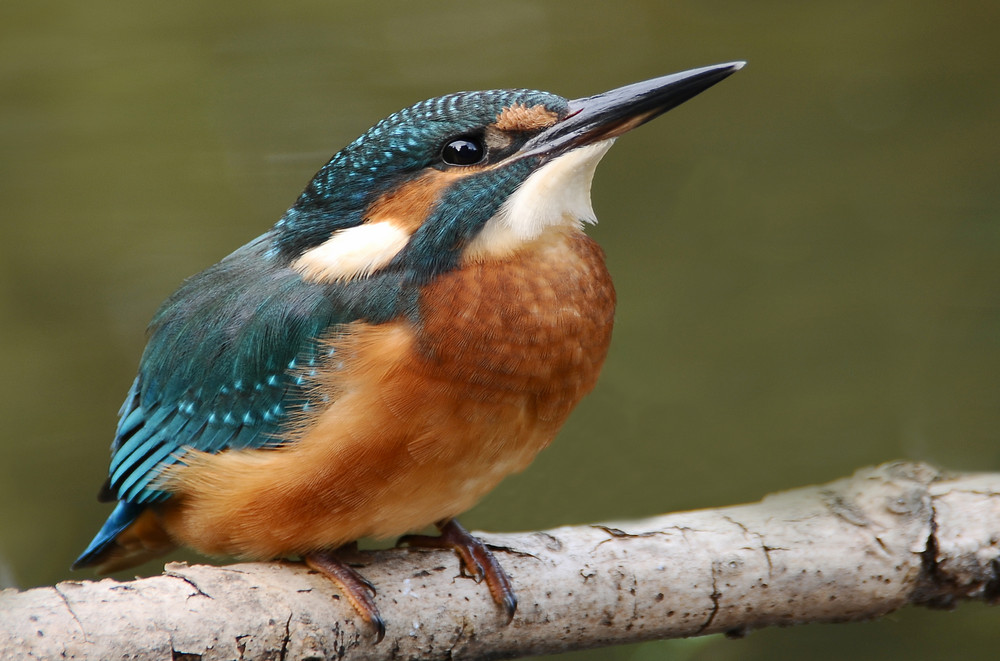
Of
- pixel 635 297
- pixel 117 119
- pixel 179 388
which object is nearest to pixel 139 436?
pixel 179 388

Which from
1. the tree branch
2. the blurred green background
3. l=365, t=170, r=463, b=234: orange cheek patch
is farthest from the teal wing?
the blurred green background

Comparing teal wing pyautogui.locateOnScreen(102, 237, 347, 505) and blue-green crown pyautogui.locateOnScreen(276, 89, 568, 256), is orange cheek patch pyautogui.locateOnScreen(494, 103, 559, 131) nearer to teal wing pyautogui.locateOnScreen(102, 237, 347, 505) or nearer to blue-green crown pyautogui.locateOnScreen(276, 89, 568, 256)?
blue-green crown pyautogui.locateOnScreen(276, 89, 568, 256)

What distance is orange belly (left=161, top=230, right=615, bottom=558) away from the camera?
2107 millimetres

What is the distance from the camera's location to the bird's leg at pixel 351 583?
2166mm

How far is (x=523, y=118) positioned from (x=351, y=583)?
1.12 metres

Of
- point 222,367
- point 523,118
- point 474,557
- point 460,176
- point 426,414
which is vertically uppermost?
point 523,118

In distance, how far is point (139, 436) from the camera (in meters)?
2.47

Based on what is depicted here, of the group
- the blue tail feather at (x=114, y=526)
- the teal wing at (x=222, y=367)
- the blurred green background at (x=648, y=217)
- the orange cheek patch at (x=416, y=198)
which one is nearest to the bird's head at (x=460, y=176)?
the orange cheek patch at (x=416, y=198)

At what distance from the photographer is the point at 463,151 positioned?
86.1 inches

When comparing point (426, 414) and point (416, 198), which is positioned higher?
point (416, 198)

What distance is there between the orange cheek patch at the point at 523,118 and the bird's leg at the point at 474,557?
986 mm

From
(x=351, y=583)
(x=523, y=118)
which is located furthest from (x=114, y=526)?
(x=523, y=118)

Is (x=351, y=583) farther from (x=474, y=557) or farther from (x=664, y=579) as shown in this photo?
(x=664, y=579)

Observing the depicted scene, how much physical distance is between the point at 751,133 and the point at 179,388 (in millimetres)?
2986
